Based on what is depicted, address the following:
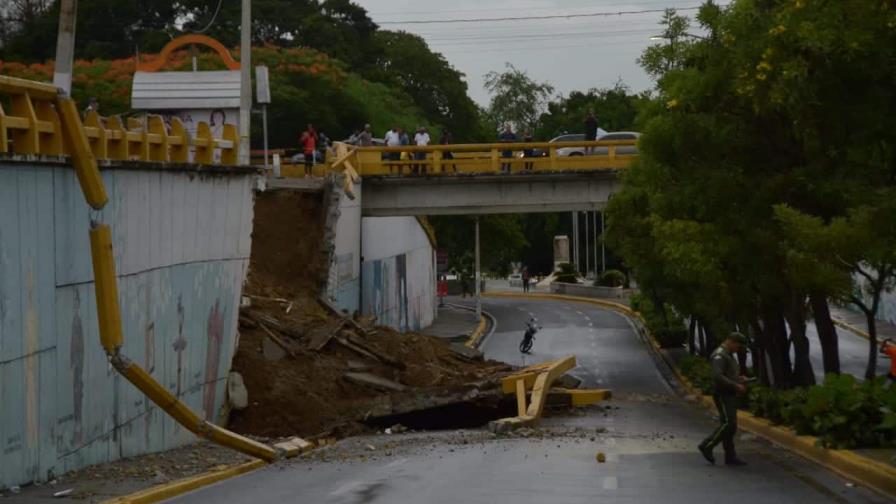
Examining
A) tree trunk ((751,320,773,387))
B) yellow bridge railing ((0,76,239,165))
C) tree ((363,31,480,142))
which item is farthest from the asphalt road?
tree ((363,31,480,142))

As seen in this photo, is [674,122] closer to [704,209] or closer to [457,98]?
[704,209]

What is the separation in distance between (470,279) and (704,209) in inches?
3097

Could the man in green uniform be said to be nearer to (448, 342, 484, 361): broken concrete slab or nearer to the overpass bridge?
(448, 342, 484, 361): broken concrete slab

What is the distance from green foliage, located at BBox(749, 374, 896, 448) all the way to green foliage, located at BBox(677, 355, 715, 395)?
14.0m

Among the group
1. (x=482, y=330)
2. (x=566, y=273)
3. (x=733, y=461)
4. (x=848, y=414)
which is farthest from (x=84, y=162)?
(x=566, y=273)

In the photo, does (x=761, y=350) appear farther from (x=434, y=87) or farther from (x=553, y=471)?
(x=434, y=87)

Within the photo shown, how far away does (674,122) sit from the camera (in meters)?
27.3


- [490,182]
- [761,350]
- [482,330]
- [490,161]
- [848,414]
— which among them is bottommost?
[482,330]

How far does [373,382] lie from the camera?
1161 inches

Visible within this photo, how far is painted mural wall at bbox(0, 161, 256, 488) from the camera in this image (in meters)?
15.9

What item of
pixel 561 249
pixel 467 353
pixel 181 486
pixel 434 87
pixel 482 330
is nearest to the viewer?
pixel 181 486

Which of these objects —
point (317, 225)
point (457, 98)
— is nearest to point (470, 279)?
point (457, 98)

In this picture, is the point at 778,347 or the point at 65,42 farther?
the point at 778,347

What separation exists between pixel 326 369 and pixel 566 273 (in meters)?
77.2
